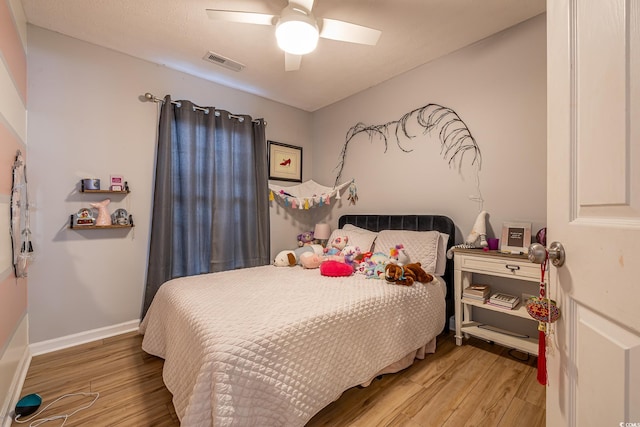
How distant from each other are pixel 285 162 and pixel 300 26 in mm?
2043

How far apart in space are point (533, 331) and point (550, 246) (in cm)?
186

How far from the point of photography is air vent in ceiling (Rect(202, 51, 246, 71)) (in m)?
2.48

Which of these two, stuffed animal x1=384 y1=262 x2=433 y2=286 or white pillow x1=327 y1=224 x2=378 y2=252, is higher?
white pillow x1=327 y1=224 x2=378 y2=252

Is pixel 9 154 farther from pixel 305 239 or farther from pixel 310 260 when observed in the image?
Answer: pixel 305 239

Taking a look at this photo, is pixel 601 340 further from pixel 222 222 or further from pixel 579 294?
pixel 222 222

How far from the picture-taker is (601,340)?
55 centimetres

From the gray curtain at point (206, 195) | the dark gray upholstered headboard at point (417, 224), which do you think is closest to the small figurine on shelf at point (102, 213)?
the gray curtain at point (206, 195)

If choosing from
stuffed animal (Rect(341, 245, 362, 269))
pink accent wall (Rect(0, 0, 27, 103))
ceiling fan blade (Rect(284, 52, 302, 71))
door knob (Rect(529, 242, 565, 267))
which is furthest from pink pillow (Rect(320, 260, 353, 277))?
pink accent wall (Rect(0, 0, 27, 103))

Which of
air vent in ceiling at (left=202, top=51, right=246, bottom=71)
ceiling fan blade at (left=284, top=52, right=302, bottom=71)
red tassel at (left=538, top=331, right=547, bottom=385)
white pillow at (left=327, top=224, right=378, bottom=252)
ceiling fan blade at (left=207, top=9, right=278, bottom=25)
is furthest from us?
white pillow at (left=327, top=224, right=378, bottom=252)

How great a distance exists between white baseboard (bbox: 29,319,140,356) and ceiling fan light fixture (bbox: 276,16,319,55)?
109 inches

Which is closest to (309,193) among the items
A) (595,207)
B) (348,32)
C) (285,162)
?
(285,162)

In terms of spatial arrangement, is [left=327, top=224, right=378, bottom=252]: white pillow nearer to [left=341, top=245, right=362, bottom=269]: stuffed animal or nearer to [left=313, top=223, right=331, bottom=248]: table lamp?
[left=341, top=245, right=362, bottom=269]: stuffed animal

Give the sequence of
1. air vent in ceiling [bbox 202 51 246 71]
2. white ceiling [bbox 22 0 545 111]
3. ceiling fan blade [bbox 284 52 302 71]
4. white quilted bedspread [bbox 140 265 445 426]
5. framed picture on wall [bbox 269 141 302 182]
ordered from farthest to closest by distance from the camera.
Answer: framed picture on wall [bbox 269 141 302 182]
air vent in ceiling [bbox 202 51 246 71]
ceiling fan blade [bbox 284 52 302 71]
white ceiling [bbox 22 0 545 111]
white quilted bedspread [bbox 140 265 445 426]

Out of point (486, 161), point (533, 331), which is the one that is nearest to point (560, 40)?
point (486, 161)
